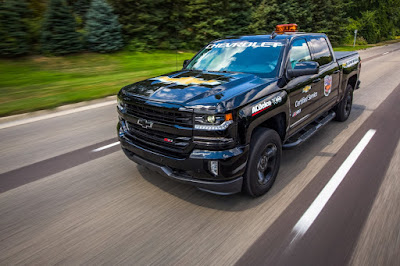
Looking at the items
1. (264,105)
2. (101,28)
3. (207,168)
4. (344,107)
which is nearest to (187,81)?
(264,105)

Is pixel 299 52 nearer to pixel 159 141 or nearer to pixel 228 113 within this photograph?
pixel 228 113

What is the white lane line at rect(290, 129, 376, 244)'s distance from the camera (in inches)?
116

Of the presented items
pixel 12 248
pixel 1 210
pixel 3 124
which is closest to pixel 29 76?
pixel 3 124

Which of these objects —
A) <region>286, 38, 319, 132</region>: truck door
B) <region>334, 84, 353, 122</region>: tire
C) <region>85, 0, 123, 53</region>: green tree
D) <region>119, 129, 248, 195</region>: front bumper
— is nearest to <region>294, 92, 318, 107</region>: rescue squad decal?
<region>286, 38, 319, 132</region>: truck door

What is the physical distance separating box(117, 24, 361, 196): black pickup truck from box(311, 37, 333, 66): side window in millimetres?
216

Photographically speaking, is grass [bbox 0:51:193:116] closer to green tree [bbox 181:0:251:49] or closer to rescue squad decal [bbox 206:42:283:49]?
green tree [bbox 181:0:251:49]

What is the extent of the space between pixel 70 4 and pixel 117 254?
17.5m

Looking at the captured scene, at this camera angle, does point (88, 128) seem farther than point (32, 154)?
Yes

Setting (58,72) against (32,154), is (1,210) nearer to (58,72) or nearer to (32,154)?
(32,154)

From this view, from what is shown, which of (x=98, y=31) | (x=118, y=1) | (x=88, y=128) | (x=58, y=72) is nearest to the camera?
(x=88, y=128)

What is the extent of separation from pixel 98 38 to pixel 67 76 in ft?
16.9

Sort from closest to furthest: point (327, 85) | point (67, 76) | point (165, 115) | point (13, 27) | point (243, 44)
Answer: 1. point (165, 115)
2. point (243, 44)
3. point (327, 85)
4. point (67, 76)
5. point (13, 27)

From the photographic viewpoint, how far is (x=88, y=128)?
610 centimetres

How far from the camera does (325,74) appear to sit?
4.94 m
